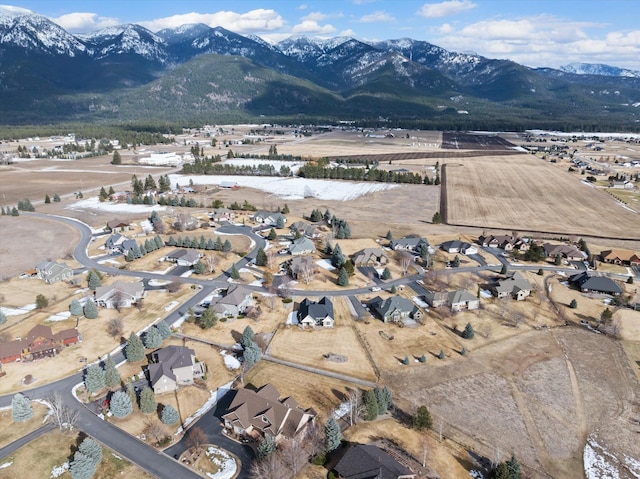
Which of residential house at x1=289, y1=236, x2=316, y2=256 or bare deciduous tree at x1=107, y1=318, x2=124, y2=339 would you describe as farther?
residential house at x1=289, y1=236, x2=316, y2=256

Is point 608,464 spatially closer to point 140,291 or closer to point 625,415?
point 625,415

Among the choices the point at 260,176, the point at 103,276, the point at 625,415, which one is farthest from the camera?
the point at 260,176

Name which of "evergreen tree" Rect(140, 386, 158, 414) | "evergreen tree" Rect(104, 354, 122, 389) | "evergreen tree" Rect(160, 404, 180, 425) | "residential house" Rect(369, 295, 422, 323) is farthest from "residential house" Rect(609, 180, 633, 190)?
"evergreen tree" Rect(104, 354, 122, 389)

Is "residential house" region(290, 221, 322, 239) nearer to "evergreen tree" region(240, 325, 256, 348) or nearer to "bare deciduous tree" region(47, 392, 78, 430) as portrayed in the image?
"evergreen tree" region(240, 325, 256, 348)

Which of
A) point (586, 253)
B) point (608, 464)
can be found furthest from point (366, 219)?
point (608, 464)

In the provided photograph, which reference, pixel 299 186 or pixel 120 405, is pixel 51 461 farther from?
pixel 299 186

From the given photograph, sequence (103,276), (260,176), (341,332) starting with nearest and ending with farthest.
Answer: (341,332), (103,276), (260,176)

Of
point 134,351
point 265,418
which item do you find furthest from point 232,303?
point 265,418

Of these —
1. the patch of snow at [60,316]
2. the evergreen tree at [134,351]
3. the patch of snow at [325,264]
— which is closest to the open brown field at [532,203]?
the patch of snow at [325,264]
